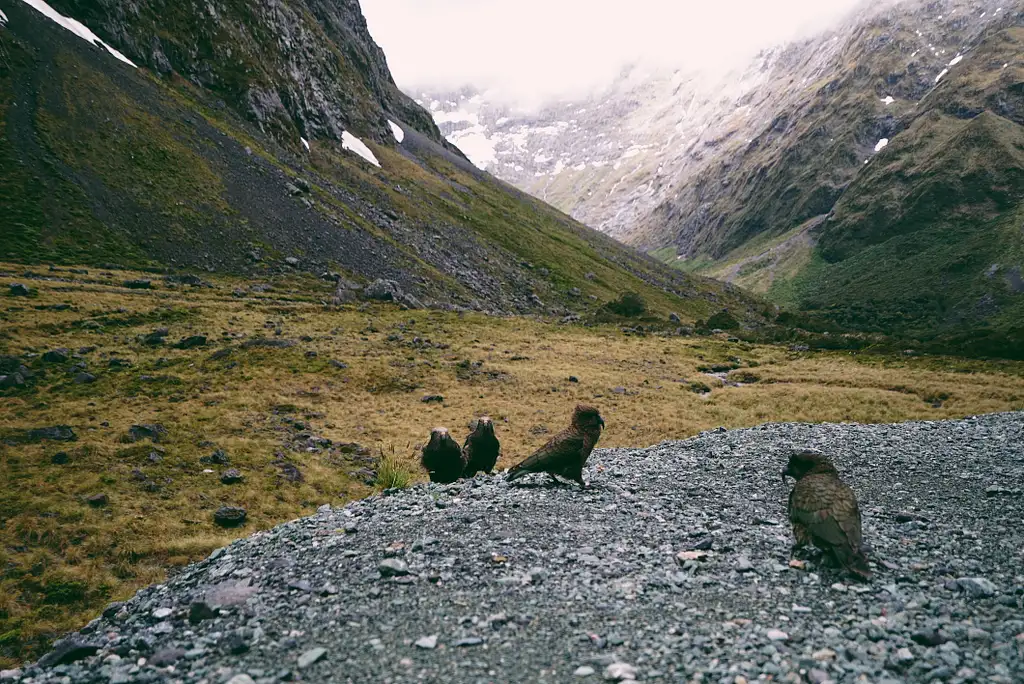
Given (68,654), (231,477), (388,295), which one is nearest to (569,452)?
(68,654)

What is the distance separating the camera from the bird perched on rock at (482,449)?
62.3 feet

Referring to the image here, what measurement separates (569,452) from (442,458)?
4962 millimetres

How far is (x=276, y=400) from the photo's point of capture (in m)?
29.2

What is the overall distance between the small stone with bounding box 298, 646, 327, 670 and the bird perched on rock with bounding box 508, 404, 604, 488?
807cm

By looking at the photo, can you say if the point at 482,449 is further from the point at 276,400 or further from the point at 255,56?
the point at 255,56

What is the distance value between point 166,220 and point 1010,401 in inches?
3079

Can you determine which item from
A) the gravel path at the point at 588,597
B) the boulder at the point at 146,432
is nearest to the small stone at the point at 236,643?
the gravel path at the point at 588,597

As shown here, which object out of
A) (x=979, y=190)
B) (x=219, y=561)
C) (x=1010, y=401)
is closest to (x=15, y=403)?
(x=219, y=561)

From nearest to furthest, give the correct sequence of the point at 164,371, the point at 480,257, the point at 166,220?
the point at 164,371 → the point at 166,220 → the point at 480,257

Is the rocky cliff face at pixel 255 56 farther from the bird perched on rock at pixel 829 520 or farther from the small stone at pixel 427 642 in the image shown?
the bird perched on rock at pixel 829 520

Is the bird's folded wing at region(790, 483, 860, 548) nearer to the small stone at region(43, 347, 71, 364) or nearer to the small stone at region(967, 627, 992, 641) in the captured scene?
the small stone at region(967, 627, 992, 641)

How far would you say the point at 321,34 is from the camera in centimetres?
14112

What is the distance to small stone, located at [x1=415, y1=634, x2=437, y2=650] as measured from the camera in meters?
8.07

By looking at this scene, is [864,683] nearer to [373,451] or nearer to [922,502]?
[922,502]
